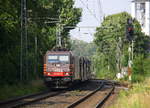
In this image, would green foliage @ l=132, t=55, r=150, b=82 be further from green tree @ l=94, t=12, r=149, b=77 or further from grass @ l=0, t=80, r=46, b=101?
green tree @ l=94, t=12, r=149, b=77

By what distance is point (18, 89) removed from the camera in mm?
29797

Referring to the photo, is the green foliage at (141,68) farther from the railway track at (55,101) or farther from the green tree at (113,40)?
the green tree at (113,40)

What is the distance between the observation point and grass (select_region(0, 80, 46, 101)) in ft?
84.8

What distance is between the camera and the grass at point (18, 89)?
25.8m

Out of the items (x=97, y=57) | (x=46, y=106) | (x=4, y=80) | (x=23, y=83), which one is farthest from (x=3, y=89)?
(x=97, y=57)

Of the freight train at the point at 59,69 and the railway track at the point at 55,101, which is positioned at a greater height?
the freight train at the point at 59,69

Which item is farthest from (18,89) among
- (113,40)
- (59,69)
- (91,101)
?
(113,40)

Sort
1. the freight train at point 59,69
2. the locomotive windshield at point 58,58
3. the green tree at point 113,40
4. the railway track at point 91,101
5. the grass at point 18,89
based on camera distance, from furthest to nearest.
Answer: the green tree at point 113,40
the locomotive windshield at point 58,58
the freight train at point 59,69
the grass at point 18,89
the railway track at point 91,101

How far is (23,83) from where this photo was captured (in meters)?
33.0

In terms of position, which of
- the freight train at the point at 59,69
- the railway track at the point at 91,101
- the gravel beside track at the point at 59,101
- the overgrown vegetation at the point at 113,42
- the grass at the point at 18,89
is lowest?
the railway track at the point at 91,101

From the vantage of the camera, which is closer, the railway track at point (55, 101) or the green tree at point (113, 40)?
the railway track at point (55, 101)

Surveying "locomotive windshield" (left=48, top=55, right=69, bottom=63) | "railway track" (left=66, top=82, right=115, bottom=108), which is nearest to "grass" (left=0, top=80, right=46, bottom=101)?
"locomotive windshield" (left=48, top=55, right=69, bottom=63)

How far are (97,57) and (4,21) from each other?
2596 inches

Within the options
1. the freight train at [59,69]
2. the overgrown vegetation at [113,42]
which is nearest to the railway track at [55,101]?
the freight train at [59,69]
